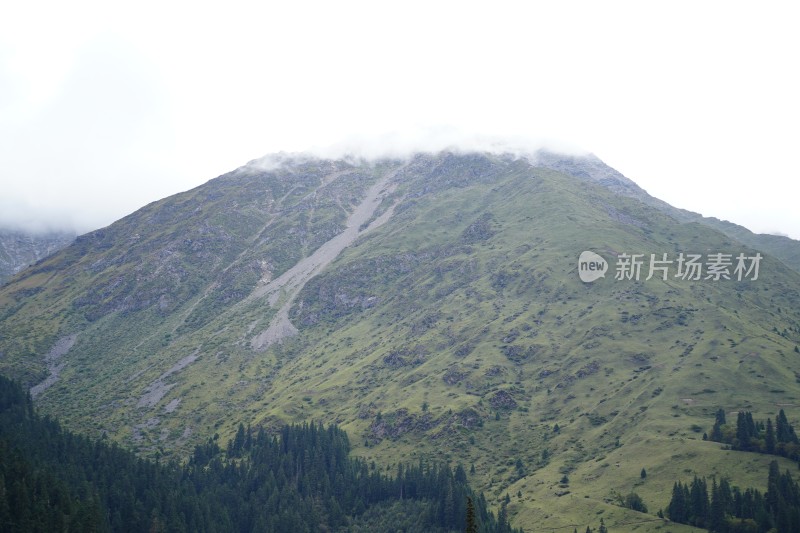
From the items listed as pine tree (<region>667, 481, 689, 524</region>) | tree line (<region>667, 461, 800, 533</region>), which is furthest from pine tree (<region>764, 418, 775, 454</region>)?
pine tree (<region>667, 481, 689, 524</region>)

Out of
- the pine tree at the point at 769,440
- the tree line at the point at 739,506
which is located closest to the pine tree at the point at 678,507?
the tree line at the point at 739,506

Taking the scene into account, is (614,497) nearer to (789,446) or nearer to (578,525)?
(578,525)

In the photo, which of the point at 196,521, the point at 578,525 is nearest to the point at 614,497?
the point at 578,525

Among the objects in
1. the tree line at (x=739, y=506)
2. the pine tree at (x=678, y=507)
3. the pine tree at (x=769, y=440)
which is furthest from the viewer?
the pine tree at (x=769, y=440)

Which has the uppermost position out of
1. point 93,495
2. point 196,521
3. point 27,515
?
point 27,515

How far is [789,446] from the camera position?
193 m

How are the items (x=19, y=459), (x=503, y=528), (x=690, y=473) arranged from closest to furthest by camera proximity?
(x=19, y=459) < (x=503, y=528) < (x=690, y=473)

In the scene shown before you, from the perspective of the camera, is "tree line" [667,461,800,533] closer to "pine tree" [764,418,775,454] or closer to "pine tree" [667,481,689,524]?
"pine tree" [667,481,689,524]

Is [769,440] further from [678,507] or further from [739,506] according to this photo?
[678,507]

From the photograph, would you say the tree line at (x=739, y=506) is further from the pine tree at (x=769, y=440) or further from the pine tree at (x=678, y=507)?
the pine tree at (x=769, y=440)

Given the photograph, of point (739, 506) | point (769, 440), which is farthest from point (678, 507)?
point (769, 440)

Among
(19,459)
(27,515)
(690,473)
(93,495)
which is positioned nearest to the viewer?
(27,515)

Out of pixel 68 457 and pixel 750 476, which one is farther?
pixel 68 457

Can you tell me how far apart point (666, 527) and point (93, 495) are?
504 feet
